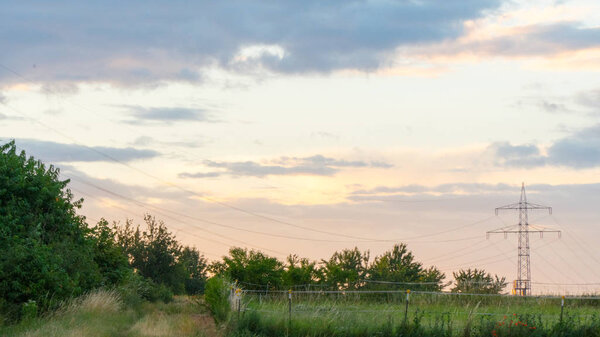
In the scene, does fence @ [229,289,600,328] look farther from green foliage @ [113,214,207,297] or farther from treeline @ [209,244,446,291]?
green foliage @ [113,214,207,297]

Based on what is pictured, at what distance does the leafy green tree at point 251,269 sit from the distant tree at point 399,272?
1062cm

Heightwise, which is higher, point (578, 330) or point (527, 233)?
point (527, 233)

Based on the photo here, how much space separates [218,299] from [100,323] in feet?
14.4

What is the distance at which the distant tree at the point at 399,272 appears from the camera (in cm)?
5952

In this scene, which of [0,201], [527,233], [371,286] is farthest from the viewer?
[527,233]

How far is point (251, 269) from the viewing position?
45062 millimetres

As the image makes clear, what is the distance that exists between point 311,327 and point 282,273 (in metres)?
22.8

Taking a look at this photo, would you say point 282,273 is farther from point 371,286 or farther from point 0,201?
point 0,201

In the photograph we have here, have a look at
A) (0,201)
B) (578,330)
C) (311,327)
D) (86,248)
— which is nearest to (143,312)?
(86,248)

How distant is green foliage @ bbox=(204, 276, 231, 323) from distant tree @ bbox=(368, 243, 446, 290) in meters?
27.3

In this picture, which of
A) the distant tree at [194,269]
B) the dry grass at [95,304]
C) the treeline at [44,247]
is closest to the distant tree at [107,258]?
the treeline at [44,247]

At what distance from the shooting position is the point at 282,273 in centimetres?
4644

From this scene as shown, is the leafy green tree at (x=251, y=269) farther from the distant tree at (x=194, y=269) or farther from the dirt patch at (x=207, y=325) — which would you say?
the distant tree at (x=194, y=269)

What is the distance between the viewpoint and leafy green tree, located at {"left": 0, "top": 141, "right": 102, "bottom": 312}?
26781mm
